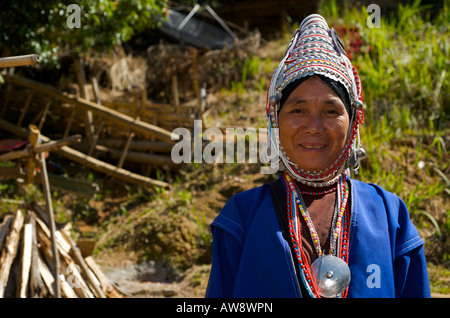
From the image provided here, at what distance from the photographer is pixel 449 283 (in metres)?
5.21

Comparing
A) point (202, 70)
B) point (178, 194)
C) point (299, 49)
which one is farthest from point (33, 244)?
point (202, 70)

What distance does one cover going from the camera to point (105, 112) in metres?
8.12

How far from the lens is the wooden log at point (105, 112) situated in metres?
7.79

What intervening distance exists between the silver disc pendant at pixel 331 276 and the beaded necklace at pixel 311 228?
0.10 ft

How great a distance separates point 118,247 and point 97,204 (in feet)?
4.33

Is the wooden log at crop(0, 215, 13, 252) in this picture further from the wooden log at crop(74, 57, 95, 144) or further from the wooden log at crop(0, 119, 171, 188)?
the wooden log at crop(74, 57, 95, 144)

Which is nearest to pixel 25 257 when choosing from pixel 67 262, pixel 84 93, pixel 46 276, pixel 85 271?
pixel 46 276

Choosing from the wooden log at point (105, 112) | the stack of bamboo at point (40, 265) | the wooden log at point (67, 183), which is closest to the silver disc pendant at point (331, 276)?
the stack of bamboo at point (40, 265)

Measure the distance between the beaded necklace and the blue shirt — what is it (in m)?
0.03

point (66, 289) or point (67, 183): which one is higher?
point (67, 183)

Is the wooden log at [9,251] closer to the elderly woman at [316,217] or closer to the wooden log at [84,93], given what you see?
the elderly woman at [316,217]

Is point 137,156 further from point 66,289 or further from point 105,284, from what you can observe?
point 66,289

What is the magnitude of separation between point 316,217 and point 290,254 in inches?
9.0

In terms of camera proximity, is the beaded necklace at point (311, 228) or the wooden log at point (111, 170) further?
the wooden log at point (111, 170)
